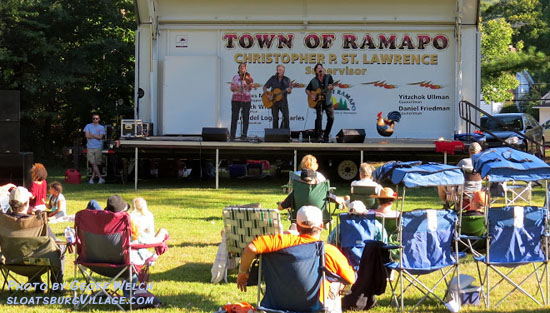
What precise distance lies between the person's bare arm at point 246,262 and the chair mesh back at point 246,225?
1.59m

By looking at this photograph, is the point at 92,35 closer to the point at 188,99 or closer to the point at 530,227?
the point at 188,99

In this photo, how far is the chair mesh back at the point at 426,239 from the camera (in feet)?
21.1

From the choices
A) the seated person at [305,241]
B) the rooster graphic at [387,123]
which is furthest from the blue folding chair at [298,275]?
the rooster graphic at [387,123]

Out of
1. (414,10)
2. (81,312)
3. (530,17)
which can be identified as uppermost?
(414,10)

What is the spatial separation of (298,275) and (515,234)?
2234 millimetres

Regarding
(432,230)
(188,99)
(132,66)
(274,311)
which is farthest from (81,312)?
(132,66)

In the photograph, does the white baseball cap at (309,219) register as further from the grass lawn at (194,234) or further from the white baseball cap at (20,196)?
the white baseball cap at (20,196)

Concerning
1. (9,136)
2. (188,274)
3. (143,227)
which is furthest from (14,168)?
(143,227)

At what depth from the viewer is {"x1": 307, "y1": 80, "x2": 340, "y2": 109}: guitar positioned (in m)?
17.8

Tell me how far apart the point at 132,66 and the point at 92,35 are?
1532 millimetres

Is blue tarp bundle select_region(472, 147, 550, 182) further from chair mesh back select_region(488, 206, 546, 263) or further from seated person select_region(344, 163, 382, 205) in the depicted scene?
seated person select_region(344, 163, 382, 205)

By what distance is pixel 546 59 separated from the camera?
435cm

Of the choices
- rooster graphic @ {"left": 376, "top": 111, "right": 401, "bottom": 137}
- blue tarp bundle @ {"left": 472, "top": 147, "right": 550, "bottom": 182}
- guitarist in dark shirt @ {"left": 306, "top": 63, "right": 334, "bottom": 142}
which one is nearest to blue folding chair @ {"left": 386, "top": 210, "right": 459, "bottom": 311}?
blue tarp bundle @ {"left": 472, "top": 147, "right": 550, "bottom": 182}

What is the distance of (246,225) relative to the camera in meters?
7.43
